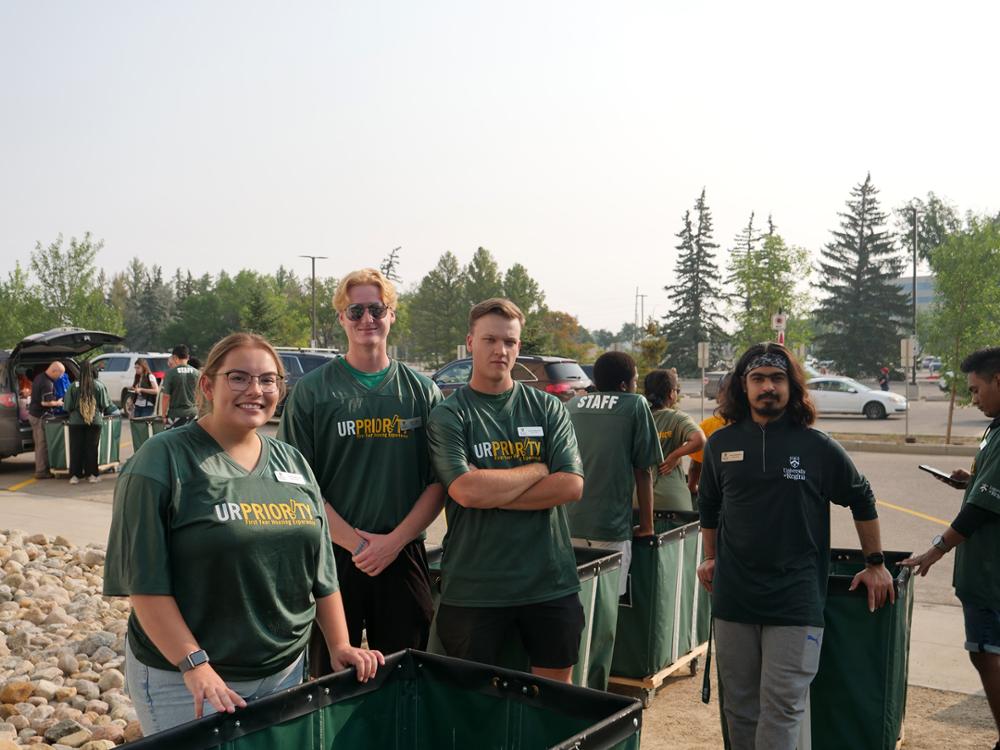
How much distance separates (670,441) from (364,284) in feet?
11.4

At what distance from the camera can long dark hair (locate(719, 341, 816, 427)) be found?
3725mm

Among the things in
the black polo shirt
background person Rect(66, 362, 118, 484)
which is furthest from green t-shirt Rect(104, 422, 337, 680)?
background person Rect(66, 362, 118, 484)

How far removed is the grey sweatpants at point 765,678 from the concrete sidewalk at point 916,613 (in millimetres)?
2465

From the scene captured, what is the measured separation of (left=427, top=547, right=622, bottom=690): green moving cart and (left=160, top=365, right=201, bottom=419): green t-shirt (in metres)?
8.08

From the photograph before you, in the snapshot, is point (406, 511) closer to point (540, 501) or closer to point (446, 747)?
point (540, 501)

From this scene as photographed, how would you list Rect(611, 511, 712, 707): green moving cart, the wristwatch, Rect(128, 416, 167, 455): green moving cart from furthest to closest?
Rect(128, 416, 167, 455): green moving cart < Rect(611, 511, 712, 707): green moving cart < the wristwatch

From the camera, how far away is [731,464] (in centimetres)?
371

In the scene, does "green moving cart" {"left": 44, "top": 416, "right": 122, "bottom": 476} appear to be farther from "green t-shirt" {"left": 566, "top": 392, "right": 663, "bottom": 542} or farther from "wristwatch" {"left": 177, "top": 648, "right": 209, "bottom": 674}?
"wristwatch" {"left": 177, "top": 648, "right": 209, "bottom": 674}

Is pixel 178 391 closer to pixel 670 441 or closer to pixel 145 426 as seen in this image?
pixel 145 426

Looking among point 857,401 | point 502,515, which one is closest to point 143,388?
point 502,515

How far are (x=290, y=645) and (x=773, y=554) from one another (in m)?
1.86

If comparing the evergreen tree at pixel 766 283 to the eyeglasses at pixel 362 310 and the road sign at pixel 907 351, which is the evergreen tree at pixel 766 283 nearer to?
the road sign at pixel 907 351

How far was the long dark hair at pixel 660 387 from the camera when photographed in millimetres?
6836

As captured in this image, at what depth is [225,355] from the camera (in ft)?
9.05
